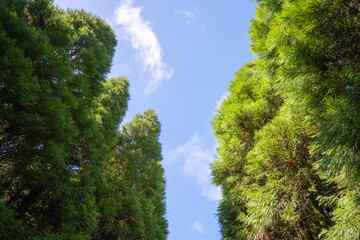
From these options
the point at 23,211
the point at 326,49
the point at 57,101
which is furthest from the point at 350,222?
the point at 23,211

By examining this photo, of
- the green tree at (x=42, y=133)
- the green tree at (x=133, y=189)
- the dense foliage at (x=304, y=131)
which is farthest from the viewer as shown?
the green tree at (x=133, y=189)

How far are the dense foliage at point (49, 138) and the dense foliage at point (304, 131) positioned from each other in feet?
14.0

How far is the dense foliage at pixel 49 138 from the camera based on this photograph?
156 inches

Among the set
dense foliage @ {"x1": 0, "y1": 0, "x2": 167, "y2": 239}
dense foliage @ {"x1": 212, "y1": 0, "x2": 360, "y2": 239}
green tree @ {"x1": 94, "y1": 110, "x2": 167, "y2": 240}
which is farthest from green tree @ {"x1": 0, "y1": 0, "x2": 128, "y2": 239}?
dense foliage @ {"x1": 212, "y1": 0, "x2": 360, "y2": 239}

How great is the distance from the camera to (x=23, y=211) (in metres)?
4.94

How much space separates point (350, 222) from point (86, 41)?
28.7 feet

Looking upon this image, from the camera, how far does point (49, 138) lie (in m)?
4.50

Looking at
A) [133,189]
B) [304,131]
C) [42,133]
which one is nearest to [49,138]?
[42,133]

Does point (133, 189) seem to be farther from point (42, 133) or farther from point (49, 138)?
point (42, 133)

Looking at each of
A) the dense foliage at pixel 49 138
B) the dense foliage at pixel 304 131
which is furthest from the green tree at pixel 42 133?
the dense foliage at pixel 304 131

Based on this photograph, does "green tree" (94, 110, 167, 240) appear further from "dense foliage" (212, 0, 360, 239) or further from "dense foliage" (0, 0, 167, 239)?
"dense foliage" (212, 0, 360, 239)

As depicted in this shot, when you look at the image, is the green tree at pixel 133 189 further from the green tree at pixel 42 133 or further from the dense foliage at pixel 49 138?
the green tree at pixel 42 133

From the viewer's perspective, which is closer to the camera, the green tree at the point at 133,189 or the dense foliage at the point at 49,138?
the dense foliage at the point at 49,138

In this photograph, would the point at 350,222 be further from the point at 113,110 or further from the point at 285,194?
the point at 113,110
